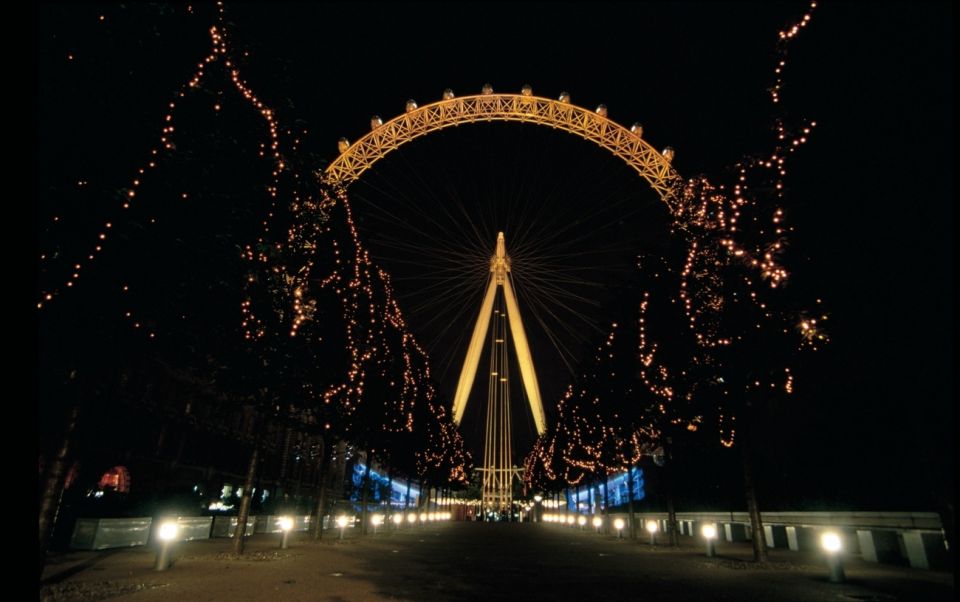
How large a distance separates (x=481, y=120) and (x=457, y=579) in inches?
1314

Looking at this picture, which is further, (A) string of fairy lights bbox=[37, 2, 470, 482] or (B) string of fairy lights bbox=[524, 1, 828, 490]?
(B) string of fairy lights bbox=[524, 1, 828, 490]

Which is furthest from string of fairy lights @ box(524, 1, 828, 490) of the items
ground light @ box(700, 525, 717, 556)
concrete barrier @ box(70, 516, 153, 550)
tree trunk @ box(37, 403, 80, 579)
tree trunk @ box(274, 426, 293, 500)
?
tree trunk @ box(274, 426, 293, 500)

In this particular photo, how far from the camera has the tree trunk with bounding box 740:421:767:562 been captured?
15914 mm

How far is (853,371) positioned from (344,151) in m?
35.5

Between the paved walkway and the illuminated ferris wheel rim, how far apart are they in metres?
28.1

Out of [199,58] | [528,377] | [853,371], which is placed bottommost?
[853,371]

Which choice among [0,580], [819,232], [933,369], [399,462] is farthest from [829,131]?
[399,462]

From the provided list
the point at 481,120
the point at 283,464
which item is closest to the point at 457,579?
the point at 481,120

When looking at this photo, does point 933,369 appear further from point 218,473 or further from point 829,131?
point 218,473

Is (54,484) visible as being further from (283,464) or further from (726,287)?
(283,464)

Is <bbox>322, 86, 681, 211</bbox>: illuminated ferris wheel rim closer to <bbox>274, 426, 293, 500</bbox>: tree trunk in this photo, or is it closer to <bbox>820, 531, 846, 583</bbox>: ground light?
<bbox>820, 531, 846, 583</bbox>: ground light

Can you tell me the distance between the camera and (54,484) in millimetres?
10125

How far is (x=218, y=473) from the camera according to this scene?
43969mm

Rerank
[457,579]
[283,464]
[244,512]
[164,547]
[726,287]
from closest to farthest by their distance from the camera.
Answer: [457,579]
[164,547]
[726,287]
[244,512]
[283,464]
